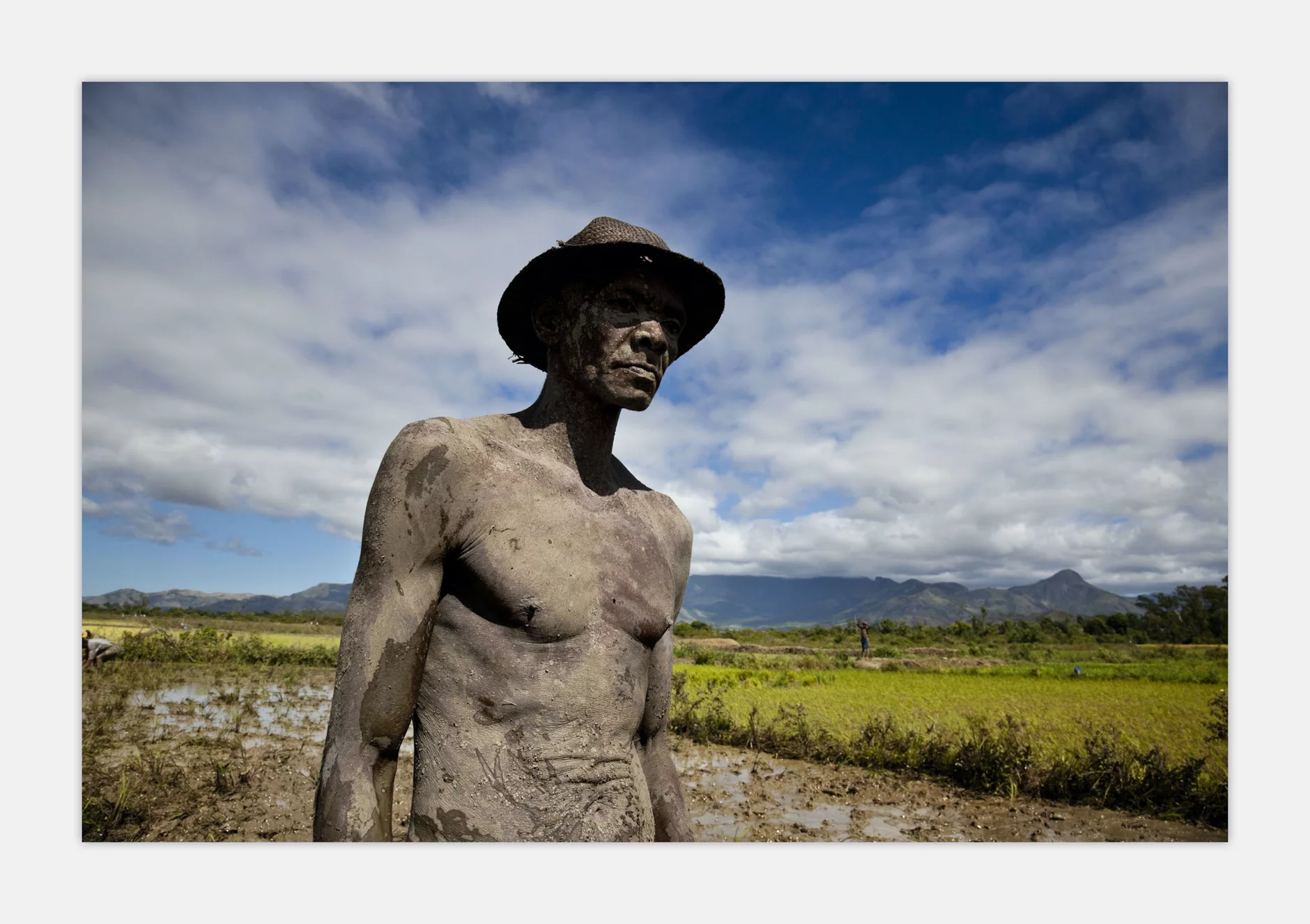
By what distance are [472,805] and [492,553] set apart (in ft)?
1.78

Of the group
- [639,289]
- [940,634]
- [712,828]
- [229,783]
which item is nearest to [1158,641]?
[940,634]

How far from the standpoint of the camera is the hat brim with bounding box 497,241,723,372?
2.00m

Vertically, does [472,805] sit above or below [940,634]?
above

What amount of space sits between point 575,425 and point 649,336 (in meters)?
0.32

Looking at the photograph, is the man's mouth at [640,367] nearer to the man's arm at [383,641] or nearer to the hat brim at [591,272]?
the hat brim at [591,272]

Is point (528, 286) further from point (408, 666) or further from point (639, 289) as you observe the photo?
point (408, 666)

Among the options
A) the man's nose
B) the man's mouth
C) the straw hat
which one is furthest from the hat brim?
the man's mouth

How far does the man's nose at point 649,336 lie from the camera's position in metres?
1.98

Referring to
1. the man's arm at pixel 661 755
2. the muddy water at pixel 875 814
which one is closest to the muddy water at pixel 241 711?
the muddy water at pixel 875 814

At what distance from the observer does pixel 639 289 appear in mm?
2002

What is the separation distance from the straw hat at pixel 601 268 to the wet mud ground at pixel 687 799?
20.0ft

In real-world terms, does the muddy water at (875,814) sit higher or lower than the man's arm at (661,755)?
lower

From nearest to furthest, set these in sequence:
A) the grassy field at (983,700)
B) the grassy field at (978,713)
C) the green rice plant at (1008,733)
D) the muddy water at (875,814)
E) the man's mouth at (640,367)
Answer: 1. the man's mouth at (640,367)
2. the muddy water at (875,814)
3. the green rice plant at (1008,733)
4. the grassy field at (978,713)
5. the grassy field at (983,700)

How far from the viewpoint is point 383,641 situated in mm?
1582
